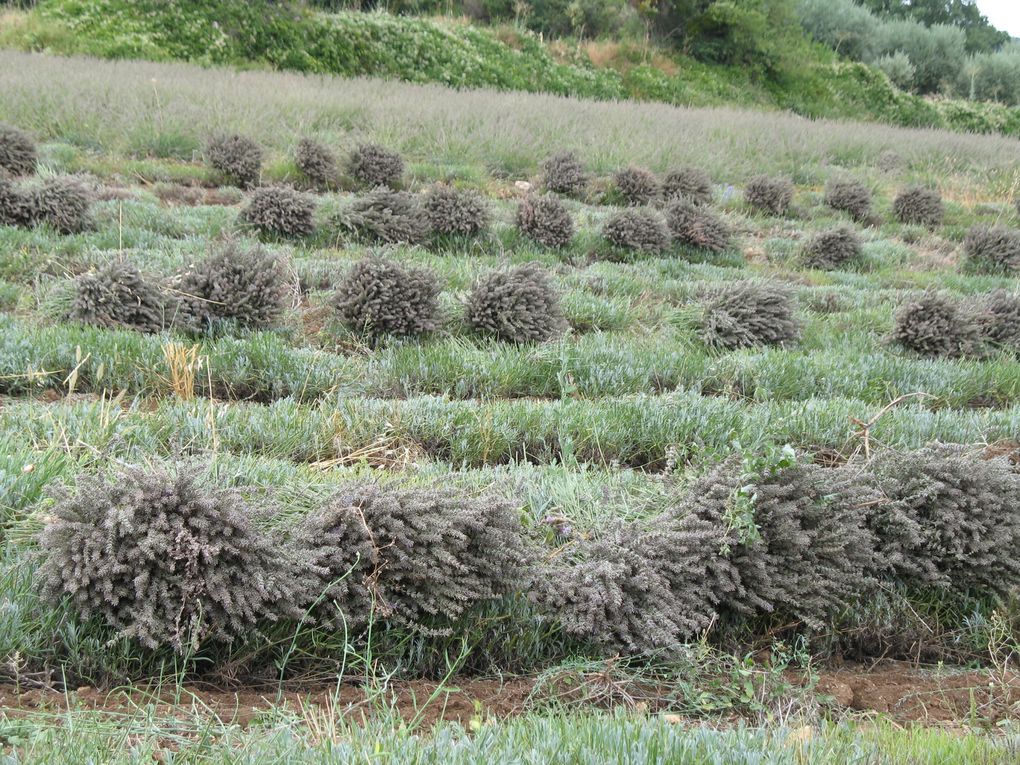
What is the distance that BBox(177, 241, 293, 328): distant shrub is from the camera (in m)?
5.57

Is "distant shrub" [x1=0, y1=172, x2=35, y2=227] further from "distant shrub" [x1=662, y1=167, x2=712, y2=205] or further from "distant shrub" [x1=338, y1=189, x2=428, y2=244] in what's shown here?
"distant shrub" [x1=662, y1=167, x2=712, y2=205]

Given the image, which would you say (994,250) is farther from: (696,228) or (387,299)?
(387,299)

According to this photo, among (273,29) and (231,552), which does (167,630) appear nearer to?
(231,552)

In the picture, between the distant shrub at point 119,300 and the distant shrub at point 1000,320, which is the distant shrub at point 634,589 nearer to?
the distant shrub at point 119,300

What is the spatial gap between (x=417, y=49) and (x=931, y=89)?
3043cm

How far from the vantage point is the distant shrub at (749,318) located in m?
6.22

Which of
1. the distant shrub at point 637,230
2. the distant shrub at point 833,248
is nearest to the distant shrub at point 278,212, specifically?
the distant shrub at point 637,230

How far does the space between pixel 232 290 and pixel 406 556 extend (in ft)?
11.5

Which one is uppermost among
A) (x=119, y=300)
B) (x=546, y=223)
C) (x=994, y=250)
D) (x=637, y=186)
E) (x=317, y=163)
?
(x=637, y=186)

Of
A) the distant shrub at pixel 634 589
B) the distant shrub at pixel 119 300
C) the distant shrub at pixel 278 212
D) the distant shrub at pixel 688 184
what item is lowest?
the distant shrub at pixel 634 589

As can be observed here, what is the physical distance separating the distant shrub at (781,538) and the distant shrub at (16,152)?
8.73m

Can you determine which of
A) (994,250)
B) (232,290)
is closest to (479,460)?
(232,290)

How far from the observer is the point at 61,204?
23.4 feet

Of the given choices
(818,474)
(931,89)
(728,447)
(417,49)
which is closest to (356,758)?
(818,474)
